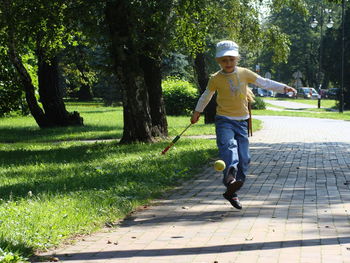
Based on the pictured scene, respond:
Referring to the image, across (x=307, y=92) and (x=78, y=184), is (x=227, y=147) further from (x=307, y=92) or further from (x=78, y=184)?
(x=307, y=92)

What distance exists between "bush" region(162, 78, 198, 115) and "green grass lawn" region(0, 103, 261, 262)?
19.7m

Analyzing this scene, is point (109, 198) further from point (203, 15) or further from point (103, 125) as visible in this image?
point (103, 125)

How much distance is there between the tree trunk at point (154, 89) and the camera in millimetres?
18219

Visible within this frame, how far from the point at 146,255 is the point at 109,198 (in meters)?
2.43

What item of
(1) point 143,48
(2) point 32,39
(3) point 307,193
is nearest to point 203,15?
(1) point 143,48

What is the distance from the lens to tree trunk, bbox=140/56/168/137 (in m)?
18.2

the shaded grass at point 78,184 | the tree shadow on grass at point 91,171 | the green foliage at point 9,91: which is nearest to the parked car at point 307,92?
the green foliage at point 9,91

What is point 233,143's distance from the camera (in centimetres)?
741

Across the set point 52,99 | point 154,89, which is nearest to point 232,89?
point 154,89

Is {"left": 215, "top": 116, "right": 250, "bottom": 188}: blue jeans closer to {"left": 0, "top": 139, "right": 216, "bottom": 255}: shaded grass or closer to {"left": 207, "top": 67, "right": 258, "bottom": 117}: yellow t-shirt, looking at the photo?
{"left": 207, "top": 67, "right": 258, "bottom": 117}: yellow t-shirt

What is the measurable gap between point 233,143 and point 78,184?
107 inches

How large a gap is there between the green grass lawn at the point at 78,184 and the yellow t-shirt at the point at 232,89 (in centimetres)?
158

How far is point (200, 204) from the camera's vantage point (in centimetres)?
792

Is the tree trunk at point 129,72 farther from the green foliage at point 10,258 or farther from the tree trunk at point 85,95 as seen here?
the tree trunk at point 85,95
